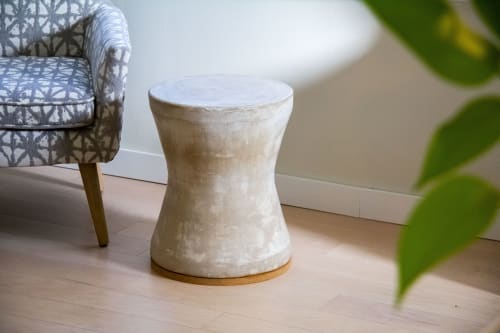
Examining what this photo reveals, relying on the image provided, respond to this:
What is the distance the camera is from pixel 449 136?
198 millimetres

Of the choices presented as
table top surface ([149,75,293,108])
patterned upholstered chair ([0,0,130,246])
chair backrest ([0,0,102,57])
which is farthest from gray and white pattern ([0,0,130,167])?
chair backrest ([0,0,102,57])

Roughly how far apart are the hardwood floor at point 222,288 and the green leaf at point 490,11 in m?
1.65

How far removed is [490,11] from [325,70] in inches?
93.2

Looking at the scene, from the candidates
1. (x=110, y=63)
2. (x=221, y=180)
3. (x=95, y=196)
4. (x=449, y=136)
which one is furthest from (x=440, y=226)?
(x=95, y=196)

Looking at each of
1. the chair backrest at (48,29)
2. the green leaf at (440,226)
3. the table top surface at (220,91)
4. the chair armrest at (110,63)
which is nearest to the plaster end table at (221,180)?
the table top surface at (220,91)

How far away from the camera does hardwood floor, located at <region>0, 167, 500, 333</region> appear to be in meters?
1.84

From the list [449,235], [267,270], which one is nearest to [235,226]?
[267,270]

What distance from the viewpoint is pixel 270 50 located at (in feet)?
8.56

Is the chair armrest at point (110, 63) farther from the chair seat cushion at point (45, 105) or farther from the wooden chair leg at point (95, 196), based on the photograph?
the wooden chair leg at point (95, 196)

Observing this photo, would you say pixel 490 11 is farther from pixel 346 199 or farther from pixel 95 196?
pixel 346 199

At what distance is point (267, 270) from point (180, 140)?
398mm

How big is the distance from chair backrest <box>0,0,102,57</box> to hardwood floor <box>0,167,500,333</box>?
1.62 feet

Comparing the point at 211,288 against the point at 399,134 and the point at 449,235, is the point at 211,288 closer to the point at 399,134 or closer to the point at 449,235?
the point at 399,134

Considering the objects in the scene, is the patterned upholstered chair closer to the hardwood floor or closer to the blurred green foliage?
the hardwood floor
